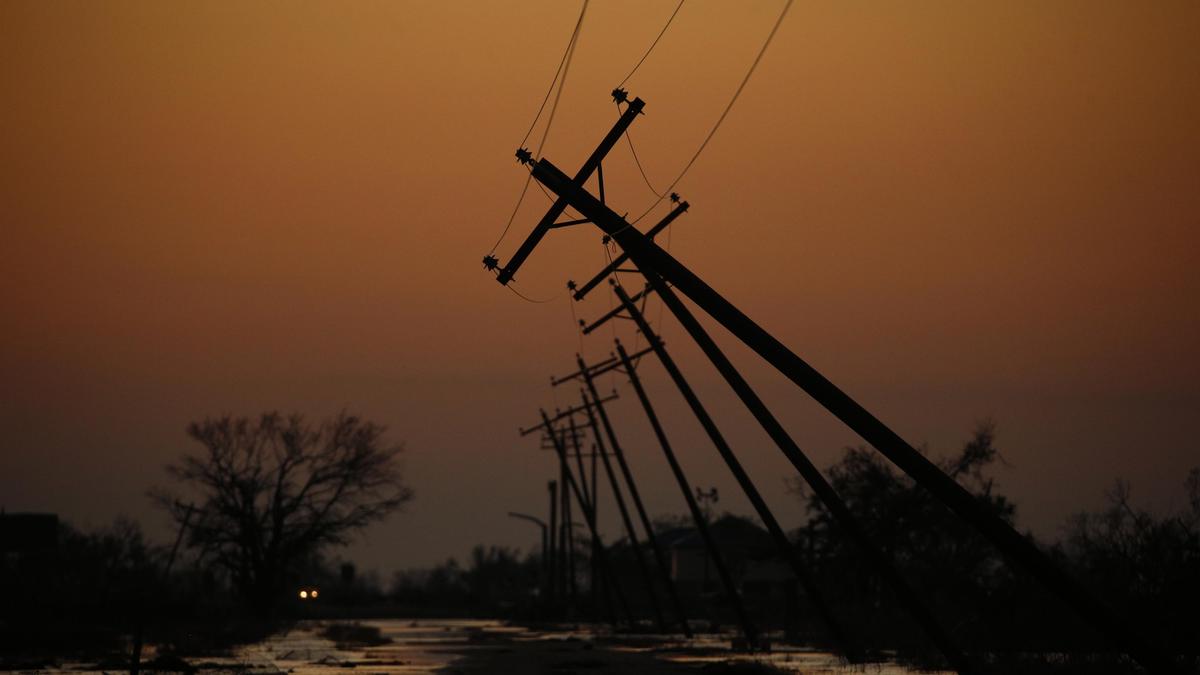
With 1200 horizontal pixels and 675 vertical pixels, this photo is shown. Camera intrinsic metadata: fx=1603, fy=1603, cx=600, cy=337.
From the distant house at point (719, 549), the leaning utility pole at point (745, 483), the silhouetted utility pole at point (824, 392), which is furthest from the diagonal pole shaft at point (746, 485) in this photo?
the distant house at point (719, 549)

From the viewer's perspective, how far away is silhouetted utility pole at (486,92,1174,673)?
2020 centimetres

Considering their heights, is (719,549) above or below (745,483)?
above

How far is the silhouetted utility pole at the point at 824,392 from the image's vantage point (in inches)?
795

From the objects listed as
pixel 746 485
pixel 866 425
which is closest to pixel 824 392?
pixel 866 425

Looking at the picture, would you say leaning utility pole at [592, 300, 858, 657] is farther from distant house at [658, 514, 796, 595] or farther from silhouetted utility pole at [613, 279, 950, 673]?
distant house at [658, 514, 796, 595]

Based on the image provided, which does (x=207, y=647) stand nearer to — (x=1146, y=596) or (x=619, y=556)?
(x=1146, y=596)

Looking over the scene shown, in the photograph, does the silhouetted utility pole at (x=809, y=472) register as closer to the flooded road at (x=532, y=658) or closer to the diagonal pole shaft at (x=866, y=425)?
the flooded road at (x=532, y=658)

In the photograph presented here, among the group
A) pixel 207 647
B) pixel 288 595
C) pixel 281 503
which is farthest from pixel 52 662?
pixel 288 595

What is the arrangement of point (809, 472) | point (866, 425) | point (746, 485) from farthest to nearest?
point (746, 485) → point (809, 472) → point (866, 425)

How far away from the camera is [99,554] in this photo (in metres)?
86.4

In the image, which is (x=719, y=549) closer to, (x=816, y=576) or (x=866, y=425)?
(x=816, y=576)

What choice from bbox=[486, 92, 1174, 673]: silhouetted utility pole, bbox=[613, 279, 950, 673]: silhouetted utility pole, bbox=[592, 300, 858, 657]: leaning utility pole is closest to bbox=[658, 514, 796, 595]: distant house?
bbox=[592, 300, 858, 657]: leaning utility pole

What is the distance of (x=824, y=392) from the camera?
853 inches

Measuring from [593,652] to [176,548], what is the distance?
131ft
